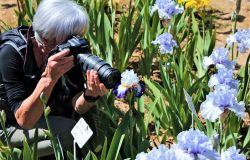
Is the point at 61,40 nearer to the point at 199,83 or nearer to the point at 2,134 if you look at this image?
the point at 2,134

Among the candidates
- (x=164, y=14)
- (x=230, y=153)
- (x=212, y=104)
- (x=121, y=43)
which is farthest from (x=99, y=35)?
(x=230, y=153)

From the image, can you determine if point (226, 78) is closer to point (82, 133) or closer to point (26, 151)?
point (82, 133)

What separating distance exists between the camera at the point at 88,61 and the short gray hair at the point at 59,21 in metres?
0.07

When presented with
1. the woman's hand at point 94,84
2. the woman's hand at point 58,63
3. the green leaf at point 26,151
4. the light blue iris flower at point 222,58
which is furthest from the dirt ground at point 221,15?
the green leaf at point 26,151

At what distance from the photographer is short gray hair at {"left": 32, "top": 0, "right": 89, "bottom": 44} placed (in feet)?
6.30

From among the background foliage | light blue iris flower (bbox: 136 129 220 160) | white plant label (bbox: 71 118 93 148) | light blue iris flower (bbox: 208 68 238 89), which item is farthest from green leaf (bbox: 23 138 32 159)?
light blue iris flower (bbox: 208 68 238 89)

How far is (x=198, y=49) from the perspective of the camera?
295cm

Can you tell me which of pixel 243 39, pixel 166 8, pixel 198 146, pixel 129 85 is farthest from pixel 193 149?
pixel 166 8

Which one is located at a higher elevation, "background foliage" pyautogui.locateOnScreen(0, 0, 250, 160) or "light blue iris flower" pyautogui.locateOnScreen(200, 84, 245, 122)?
"light blue iris flower" pyautogui.locateOnScreen(200, 84, 245, 122)

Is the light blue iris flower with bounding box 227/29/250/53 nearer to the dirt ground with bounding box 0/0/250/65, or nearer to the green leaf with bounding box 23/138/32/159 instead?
the green leaf with bounding box 23/138/32/159

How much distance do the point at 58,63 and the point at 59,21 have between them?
0.18m

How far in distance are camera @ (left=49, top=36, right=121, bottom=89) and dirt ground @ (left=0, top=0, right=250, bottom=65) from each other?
199cm

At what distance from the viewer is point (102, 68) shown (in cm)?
182

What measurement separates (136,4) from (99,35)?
0.65 m
